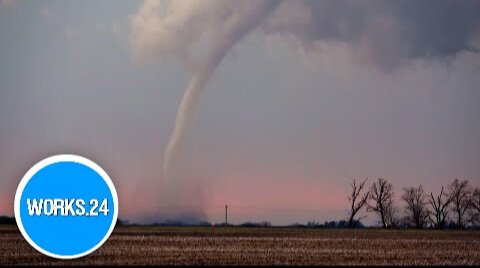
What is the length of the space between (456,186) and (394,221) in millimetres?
11717

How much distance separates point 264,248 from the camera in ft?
171

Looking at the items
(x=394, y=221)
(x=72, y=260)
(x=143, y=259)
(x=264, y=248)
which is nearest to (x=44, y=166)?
(x=72, y=260)

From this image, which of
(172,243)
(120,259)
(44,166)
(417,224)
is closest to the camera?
(44,166)

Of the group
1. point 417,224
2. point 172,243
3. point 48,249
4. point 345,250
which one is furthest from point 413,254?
point 417,224

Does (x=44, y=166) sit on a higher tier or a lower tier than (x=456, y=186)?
lower

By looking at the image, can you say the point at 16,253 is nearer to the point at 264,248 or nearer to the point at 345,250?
the point at 264,248

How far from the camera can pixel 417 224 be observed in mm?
140750

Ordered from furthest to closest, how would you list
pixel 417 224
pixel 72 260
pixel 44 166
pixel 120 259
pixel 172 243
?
pixel 417 224 → pixel 172 243 → pixel 120 259 → pixel 72 260 → pixel 44 166

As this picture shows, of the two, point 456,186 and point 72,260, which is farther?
point 456,186

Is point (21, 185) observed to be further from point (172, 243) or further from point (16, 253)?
point (172, 243)

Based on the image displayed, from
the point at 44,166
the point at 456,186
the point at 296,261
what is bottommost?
the point at 296,261

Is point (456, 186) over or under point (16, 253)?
over

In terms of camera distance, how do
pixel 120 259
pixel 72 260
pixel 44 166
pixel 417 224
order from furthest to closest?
pixel 417 224, pixel 120 259, pixel 72 260, pixel 44 166

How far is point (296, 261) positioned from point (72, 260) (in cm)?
1045
